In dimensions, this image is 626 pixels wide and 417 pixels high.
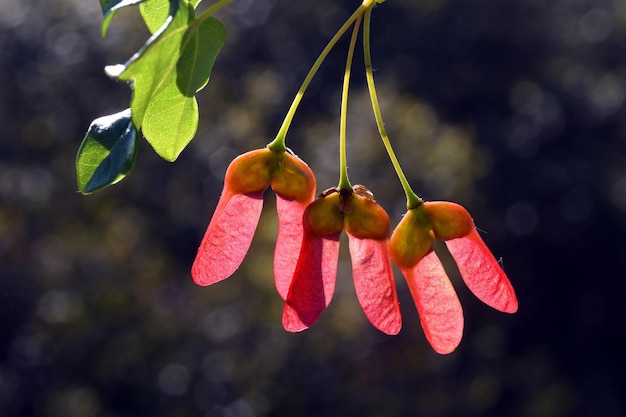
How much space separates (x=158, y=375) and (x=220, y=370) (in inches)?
20.1

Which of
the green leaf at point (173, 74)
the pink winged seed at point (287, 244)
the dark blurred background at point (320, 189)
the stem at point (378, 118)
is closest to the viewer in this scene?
the green leaf at point (173, 74)

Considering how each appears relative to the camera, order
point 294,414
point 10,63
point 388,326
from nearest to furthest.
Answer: point 388,326 < point 294,414 < point 10,63

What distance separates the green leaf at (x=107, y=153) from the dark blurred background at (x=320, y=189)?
699cm

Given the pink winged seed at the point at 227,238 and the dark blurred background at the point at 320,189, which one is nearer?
the pink winged seed at the point at 227,238

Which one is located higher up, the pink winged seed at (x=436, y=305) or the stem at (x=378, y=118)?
the stem at (x=378, y=118)

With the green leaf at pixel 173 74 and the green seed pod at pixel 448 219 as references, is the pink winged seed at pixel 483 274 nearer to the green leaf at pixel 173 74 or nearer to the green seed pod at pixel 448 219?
the green seed pod at pixel 448 219

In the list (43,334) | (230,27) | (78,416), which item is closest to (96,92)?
(230,27)

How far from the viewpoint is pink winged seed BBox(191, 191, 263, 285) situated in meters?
1.12

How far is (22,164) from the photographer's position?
31.1 feet

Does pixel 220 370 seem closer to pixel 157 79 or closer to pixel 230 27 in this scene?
pixel 230 27

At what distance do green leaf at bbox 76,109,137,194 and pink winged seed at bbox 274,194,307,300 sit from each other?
253 mm

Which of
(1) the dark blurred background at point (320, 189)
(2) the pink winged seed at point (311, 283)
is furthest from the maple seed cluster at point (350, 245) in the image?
(1) the dark blurred background at point (320, 189)

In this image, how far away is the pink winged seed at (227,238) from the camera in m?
1.12

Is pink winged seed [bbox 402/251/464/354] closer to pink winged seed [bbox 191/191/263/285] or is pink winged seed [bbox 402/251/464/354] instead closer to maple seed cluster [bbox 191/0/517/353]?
maple seed cluster [bbox 191/0/517/353]
